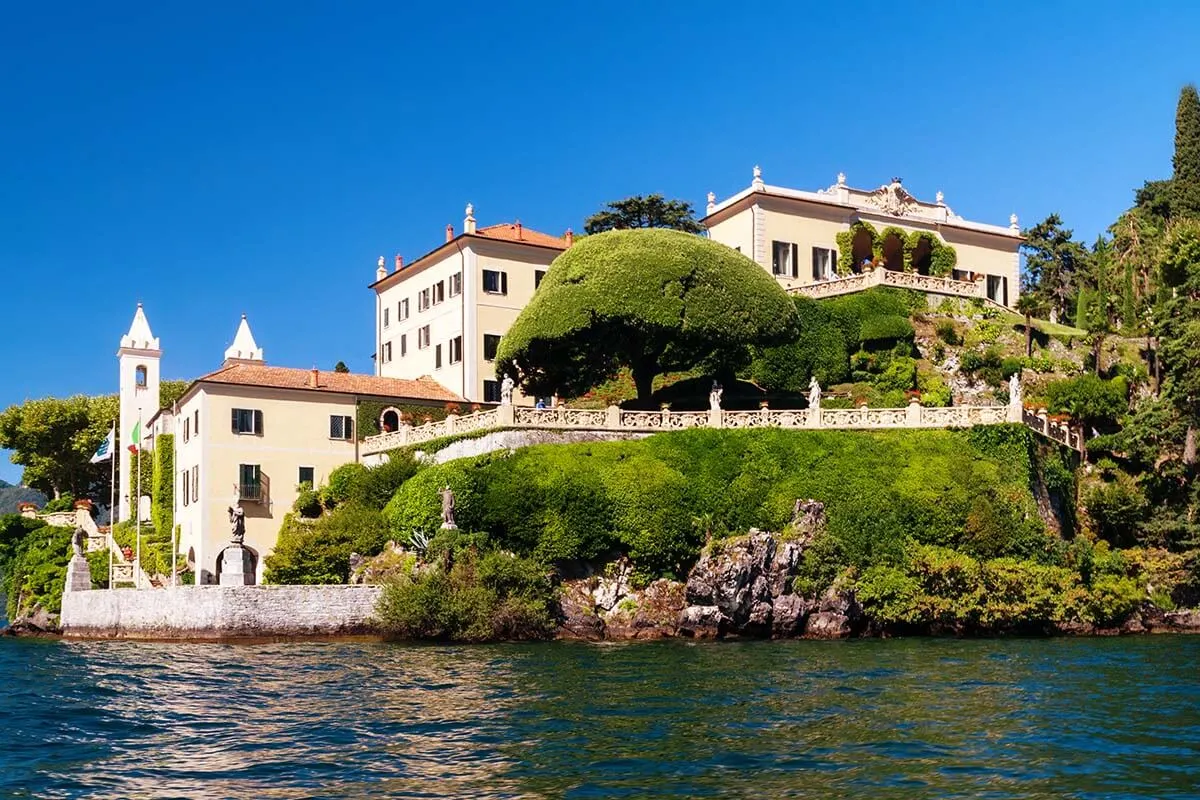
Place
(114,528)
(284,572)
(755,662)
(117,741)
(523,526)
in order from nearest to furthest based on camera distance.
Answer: (117,741) < (755,662) < (523,526) < (284,572) < (114,528)

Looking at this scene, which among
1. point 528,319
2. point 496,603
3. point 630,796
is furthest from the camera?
point 528,319

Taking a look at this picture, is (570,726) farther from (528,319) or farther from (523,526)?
(528,319)

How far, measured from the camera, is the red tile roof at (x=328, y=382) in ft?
209

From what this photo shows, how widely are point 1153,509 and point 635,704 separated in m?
36.0

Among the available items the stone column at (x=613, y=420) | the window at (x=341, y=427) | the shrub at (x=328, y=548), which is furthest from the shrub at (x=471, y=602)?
the window at (x=341, y=427)

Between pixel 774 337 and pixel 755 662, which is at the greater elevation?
pixel 774 337

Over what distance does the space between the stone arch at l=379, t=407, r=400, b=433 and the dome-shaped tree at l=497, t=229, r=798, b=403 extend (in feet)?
21.7

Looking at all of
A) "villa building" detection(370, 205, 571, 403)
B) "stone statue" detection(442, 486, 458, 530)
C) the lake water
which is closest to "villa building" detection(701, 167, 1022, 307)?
"villa building" detection(370, 205, 571, 403)

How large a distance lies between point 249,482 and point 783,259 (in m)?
31.9

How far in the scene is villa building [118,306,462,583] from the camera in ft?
204

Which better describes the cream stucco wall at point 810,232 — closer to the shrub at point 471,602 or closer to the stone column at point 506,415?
the stone column at point 506,415

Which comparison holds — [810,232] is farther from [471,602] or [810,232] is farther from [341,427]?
[471,602]

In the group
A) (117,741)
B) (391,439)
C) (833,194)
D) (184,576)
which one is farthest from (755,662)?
(833,194)

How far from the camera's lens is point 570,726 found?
25.9 metres
